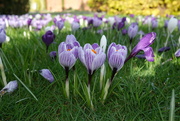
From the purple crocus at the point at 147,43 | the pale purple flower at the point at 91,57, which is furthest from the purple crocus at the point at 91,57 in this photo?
the purple crocus at the point at 147,43

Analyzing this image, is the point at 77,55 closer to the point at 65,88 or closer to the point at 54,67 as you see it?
the point at 65,88

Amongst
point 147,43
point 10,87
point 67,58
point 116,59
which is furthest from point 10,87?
point 147,43

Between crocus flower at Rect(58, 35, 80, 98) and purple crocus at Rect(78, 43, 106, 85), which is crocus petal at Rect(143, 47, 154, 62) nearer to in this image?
purple crocus at Rect(78, 43, 106, 85)

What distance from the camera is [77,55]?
1.08 metres

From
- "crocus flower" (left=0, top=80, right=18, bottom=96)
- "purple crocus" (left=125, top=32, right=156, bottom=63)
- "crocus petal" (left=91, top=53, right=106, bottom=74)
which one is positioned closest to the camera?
"crocus petal" (left=91, top=53, right=106, bottom=74)

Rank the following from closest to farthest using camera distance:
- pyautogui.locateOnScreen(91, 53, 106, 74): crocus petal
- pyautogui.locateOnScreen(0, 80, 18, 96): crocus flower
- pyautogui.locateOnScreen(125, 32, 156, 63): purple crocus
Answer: pyautogui.locateOnScreen(91, 53, 106, 74): crocus petal
pyautogui.locateOnScreen(125, 32, 156, 63): purple crocus
pyautogui.locateOnScreen(0, 80, 18, 96): crocus flower

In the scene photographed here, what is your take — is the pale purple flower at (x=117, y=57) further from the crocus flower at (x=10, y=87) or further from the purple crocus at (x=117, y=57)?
the crocus flower at (x=10, y=87)

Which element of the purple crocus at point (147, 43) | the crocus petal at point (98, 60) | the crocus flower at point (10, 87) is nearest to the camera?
the crocus petal at point (98, 60)

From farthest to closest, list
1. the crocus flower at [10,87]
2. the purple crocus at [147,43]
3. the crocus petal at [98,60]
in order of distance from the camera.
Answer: the crocus flower at [10,87]
the purple crocus at [147,43]
the crocus petal at [98,60]

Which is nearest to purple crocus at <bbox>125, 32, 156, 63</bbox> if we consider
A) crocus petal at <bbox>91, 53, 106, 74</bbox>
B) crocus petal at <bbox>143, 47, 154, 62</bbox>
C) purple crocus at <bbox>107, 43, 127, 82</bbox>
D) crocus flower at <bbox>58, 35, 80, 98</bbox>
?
crocus petal at <bbox>143, 47, 154, 62</bbox>

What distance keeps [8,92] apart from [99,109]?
693 millimetres

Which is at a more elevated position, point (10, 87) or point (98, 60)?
point (98, 60)

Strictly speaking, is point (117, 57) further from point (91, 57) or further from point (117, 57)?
point (91, 57)

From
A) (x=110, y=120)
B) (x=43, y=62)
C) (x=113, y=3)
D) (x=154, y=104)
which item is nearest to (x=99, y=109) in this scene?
(x=110, y=120)
